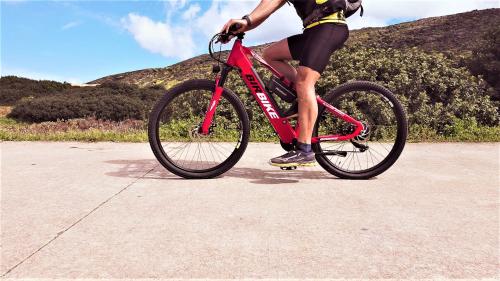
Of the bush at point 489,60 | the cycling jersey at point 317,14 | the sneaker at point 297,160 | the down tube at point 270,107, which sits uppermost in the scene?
the bush at point 489,60

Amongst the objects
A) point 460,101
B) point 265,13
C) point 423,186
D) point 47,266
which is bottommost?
point 47,266

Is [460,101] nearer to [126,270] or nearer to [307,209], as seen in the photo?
[307,209]

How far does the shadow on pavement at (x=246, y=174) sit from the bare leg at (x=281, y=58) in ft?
2.97

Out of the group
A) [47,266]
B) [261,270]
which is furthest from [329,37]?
[47,266]

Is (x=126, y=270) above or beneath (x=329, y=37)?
beneath

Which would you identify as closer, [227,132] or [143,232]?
Result: [143,232]

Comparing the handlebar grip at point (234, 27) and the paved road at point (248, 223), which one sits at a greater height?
the handlebar grip at point (234, 27)

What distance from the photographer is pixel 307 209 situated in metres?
3.25

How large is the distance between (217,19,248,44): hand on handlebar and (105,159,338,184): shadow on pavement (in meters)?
1.28

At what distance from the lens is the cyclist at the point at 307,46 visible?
406 cm

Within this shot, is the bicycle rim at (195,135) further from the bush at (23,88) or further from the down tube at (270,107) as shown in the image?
the bush at (23,88)

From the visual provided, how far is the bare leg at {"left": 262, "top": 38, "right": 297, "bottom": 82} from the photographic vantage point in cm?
433

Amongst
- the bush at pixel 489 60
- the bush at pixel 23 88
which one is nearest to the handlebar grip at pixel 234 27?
the bush at pixel 489 60

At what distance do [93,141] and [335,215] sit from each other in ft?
15.0
